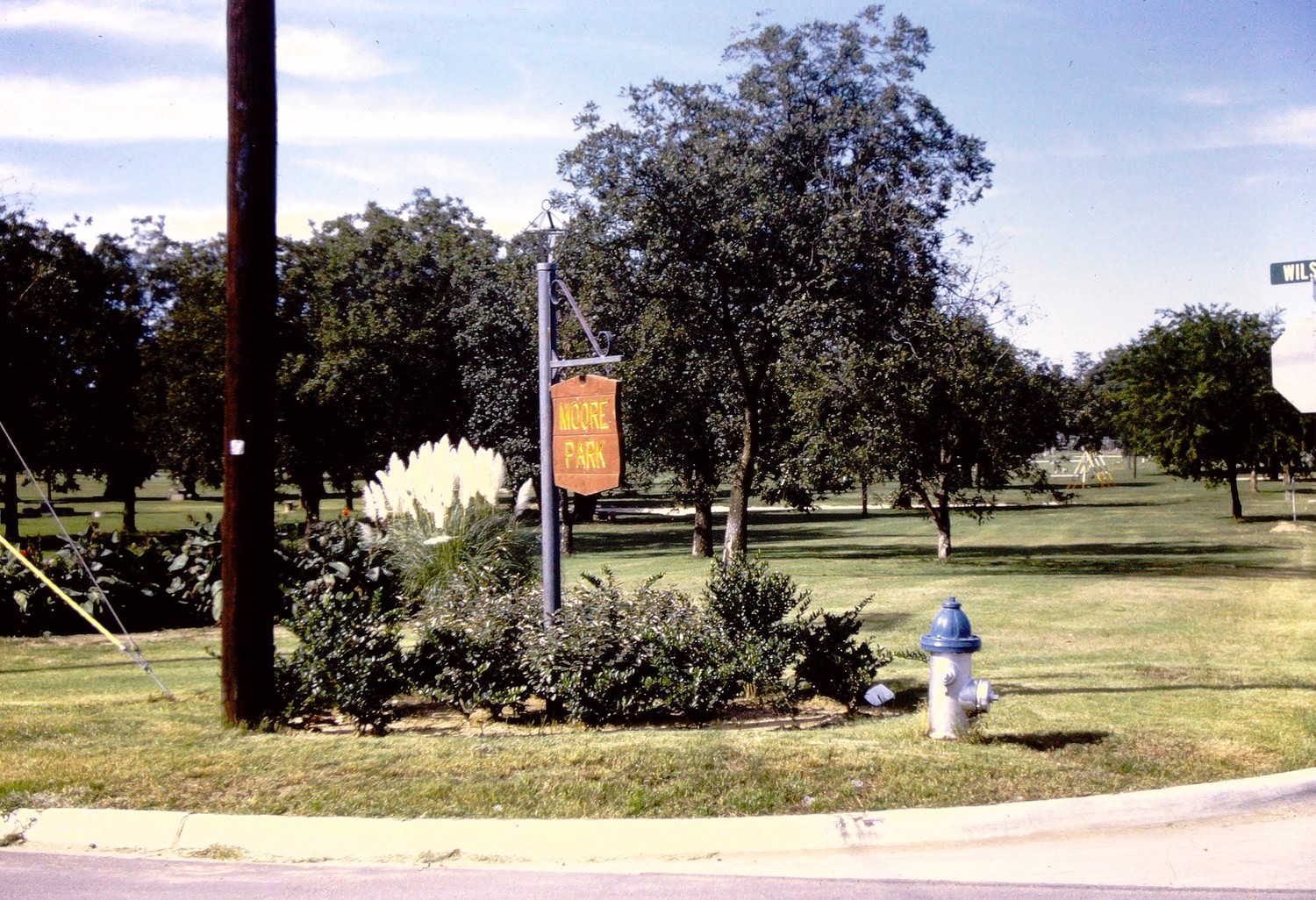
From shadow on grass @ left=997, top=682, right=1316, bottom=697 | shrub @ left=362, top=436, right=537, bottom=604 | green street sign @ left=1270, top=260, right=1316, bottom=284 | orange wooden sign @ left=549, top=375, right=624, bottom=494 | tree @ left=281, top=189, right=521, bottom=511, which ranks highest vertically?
tree @ left=281, top=189, right=521, bottom=511

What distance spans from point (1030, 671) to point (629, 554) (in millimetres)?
22240

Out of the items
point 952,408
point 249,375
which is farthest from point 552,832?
point 952,408

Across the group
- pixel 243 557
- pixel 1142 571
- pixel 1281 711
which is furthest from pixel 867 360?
pixel 243 557

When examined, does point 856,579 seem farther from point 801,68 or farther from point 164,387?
point 164,387

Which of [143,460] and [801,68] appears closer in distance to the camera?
[801,68]

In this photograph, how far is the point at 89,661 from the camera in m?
11.6

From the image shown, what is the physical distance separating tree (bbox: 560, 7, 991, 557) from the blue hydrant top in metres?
10.4

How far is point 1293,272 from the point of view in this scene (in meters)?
8.32

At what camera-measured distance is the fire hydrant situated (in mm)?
6750

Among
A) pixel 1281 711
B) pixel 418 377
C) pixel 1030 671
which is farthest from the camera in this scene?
pixel 418 377

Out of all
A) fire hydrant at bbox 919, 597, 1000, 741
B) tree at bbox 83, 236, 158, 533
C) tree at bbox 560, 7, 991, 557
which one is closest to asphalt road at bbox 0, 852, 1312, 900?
fire hydrant at bbox 919, 597, 1000, 741

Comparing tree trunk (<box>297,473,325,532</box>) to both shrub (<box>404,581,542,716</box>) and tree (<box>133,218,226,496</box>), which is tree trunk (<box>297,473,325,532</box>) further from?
shrub (<box>404,581,542,716</box>)

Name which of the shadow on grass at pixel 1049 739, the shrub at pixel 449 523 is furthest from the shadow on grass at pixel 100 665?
the shadow on grass at pixel 1049 739

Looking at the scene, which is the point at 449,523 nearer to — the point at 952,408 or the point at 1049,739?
the point at 1049,739
